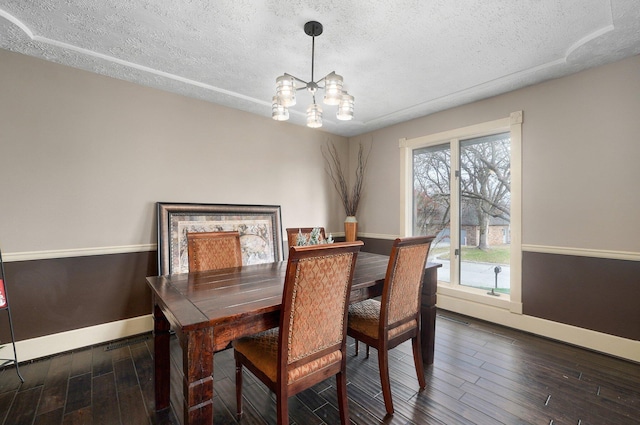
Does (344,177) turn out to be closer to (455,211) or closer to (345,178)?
(345,178)

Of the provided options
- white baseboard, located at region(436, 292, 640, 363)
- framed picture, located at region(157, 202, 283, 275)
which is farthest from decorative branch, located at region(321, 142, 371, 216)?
white baseboard, located at region(436, 292, 640, 363)

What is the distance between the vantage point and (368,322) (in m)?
1.85

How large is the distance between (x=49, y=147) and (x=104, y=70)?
856mm

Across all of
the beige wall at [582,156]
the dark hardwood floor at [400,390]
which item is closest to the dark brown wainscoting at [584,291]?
the beige wall at [582,156]

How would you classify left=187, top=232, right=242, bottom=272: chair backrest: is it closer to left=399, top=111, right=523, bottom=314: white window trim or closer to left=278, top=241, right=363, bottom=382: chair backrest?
left=278, top=241, right=363, bottom=382: chair backrest

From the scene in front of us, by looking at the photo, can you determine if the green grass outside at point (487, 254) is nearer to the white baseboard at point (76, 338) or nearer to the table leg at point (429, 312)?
the table leg at point (429, 312)

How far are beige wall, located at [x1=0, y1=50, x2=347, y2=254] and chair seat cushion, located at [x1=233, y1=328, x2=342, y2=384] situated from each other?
1.97 m

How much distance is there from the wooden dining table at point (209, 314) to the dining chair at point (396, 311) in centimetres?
15

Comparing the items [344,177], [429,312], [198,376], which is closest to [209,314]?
[198,376]

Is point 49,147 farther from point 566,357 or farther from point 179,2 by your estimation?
point 566,357

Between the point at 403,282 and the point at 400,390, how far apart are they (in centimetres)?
81

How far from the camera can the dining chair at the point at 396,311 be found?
5.56 ft

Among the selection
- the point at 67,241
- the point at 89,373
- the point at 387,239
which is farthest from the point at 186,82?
the point at 387,239

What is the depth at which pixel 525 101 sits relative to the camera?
289 centimetres
